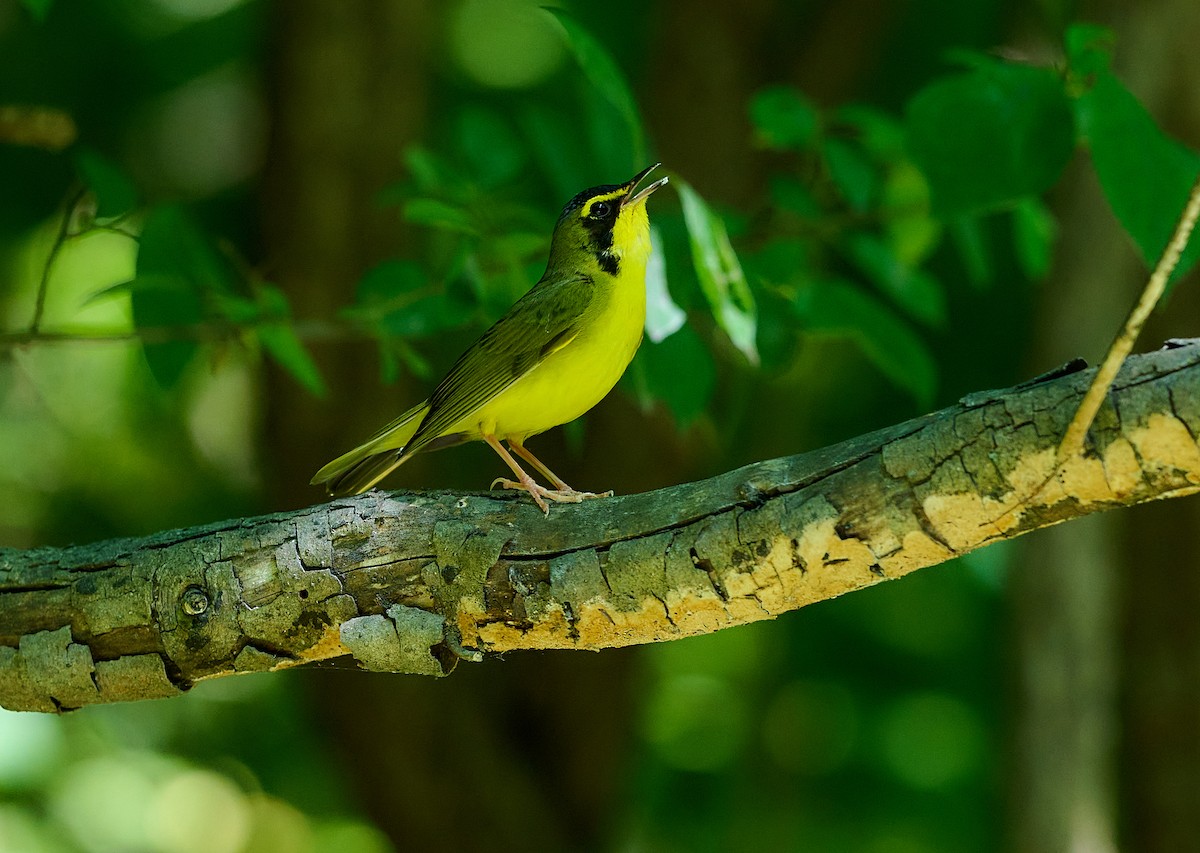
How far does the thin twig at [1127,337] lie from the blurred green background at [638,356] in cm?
107

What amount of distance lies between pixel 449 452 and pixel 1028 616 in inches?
163

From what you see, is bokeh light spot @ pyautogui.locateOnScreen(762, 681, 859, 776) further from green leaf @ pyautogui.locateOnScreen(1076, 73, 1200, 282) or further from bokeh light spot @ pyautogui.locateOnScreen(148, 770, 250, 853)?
green leaf @ pyautogui.locateOnScreen(1076, 73, 1200, 282)

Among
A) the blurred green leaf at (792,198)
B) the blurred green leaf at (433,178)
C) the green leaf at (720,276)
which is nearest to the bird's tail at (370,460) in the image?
the blurred green leaf at (433,178)

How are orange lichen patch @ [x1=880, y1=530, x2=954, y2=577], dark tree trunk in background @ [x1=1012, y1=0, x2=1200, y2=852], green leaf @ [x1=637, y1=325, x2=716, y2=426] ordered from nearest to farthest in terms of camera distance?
orange lichen patch @ [x1=880, y1=530, x2=954, y2=577] → green leaf @ [x1=637, y1=325, x2=716, y2=426] → dark tree trunk in background @ [x1=1012, y1=0, x2=1200, y2=852]

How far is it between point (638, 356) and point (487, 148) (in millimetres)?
922

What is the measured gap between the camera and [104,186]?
158 inches


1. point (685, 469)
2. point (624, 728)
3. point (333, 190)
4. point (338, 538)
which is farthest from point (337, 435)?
point (338, 538)

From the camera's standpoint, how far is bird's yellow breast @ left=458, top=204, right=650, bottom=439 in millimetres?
4344

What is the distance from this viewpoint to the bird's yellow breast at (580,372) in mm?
4344

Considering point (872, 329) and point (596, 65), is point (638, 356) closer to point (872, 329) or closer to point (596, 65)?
point (872, 329)

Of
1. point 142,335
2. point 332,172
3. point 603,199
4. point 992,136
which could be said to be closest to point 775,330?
point 992,136

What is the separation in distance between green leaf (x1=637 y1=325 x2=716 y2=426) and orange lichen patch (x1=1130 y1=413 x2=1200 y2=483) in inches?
66.8

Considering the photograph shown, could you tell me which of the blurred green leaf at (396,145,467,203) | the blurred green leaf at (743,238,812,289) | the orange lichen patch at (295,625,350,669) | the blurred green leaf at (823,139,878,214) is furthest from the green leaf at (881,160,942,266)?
the orange lichen patch at (295,625,350,669)

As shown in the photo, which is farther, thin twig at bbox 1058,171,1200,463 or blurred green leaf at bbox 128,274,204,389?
blurred green leaf at bbox 128,274,204,389
